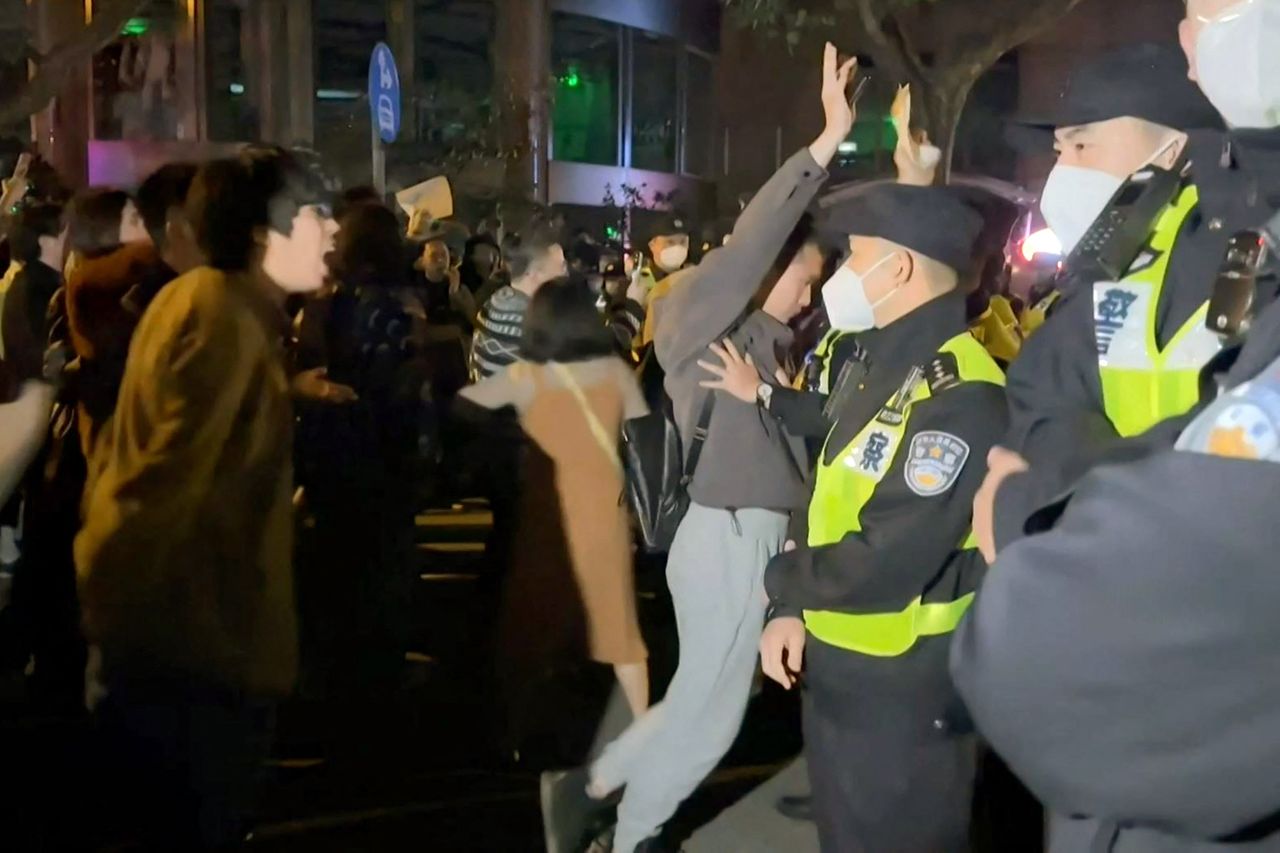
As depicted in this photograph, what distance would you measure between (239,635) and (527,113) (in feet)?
69.5

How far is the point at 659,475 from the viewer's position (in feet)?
12.7

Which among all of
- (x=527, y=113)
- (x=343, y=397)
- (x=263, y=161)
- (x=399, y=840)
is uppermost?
(x=527, y=113)

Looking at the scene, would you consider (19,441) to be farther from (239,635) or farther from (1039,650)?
(1039,650)

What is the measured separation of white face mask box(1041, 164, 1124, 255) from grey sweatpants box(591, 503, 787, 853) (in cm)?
146

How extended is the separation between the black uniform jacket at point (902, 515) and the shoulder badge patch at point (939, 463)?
10 millimetres

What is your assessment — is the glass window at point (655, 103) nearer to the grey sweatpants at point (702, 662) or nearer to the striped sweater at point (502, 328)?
the striped sweater at point (502, 328)

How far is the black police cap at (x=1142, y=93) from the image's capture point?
89.0 inches

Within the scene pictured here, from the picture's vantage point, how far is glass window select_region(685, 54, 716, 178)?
30734mm

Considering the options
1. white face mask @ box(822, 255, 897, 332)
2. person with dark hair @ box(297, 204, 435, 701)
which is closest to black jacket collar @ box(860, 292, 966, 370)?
white face mask @ box(822, 255, 897, 332)

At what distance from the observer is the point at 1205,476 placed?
1072 mm

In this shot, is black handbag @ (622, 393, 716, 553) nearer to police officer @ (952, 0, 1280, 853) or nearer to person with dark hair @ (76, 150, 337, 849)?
person with dark hair @ (76, 150, 337, 849)

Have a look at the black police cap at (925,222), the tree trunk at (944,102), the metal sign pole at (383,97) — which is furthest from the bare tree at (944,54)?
the black police cap at (925,222)

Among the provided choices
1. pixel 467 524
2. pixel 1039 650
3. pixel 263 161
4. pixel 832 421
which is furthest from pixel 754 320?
pixel 467 524

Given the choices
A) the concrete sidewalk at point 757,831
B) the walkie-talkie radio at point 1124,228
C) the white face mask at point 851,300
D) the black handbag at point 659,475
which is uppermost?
the walkie-talkie radio at point 1124,228
